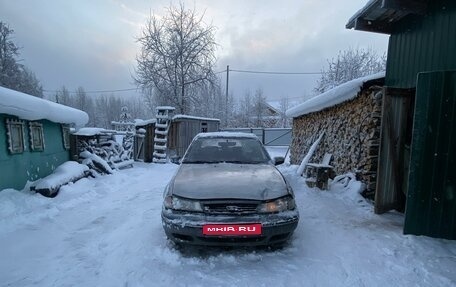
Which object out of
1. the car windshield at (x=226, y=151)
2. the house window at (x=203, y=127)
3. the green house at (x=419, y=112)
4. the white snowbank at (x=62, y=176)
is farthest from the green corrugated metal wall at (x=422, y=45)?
the house window at (x=203, y=127)

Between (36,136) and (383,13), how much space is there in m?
7.87

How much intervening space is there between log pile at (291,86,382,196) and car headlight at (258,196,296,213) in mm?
3371

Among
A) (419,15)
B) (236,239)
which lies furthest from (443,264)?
(419,15)

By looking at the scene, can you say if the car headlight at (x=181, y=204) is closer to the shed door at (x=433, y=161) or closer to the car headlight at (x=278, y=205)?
the car headlight at (x=278, y=205)

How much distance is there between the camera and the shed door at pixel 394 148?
5.25 m

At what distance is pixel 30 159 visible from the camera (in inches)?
264

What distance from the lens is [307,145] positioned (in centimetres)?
1043

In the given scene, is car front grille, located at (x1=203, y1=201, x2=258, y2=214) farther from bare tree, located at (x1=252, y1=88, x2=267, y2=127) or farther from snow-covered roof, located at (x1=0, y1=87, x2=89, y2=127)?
bare tree, located at (x1=252, y1=88, x2=267, y2=127)

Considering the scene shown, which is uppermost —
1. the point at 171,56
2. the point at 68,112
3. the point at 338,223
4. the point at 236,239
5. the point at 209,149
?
the point at 171,56

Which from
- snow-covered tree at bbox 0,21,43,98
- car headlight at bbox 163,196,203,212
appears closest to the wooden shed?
car headlight at bbox 163,196,203,212

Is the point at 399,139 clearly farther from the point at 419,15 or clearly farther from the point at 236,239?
the point at 236,239

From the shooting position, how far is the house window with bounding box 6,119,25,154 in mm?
5902

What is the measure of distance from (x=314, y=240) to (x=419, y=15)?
4.28m

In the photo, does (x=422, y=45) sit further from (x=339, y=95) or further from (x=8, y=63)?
(x=8, y=63)
